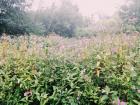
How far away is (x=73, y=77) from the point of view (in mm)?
4344

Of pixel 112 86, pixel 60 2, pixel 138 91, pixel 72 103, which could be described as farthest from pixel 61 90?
pixel 60 2

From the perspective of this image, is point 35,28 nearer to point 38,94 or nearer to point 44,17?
point 44,17

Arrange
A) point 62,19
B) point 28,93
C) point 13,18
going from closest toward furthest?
point 28,93
point 13,18
point 62,19

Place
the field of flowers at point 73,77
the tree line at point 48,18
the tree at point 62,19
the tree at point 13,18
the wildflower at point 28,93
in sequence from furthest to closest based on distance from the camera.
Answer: the tree at point 62,19, the tree line at point 48,18, the tree at point 13,18, the wildflower at point 28,93, the field of flowers at point 73,77

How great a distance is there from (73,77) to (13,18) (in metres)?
13.1

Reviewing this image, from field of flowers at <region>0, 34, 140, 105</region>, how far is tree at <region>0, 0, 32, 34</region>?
38.7 ft

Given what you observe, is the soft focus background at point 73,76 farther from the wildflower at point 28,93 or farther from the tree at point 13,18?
the tree at point 13,18

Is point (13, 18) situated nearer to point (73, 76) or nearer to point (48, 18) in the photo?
point (48, 18)

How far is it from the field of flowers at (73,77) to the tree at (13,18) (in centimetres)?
1179

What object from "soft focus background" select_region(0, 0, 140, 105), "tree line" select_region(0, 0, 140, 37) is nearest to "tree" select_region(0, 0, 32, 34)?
"tree line" select_region(0, 0, 140, 37)

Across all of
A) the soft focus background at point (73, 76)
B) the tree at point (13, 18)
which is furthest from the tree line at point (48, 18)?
the soft focus background at point (73, 76)

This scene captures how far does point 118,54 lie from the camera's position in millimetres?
4340

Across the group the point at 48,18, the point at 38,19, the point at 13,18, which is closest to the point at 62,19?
the point at 48,18

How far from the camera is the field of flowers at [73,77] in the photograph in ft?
13.5
